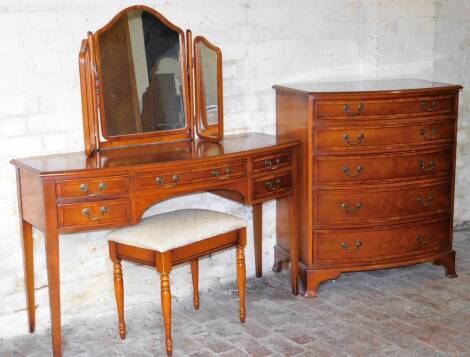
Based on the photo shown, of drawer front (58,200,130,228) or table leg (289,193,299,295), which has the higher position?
drawer front (58,200,130,228)

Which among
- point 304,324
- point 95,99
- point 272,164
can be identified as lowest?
point 304,324

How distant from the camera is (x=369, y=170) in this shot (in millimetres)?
3750

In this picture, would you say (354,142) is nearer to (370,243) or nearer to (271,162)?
(271,162)

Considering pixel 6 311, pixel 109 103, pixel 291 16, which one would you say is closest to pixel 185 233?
pixel 109 103

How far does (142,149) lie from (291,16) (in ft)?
4.15

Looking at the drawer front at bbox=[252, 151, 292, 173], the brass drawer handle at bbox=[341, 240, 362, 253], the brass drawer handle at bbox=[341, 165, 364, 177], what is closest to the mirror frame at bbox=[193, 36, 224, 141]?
the drawer front at bbox=[252, 151, 292, 173]

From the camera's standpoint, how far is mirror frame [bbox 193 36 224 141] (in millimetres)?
3646

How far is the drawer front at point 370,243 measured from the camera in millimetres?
3818

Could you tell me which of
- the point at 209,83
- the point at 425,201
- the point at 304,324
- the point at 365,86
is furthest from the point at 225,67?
the point at 304,324

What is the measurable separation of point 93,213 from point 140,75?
819 millimetres

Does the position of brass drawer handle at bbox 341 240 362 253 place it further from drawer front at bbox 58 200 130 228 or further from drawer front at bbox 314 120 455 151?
drawer front at bbox 58 200 130 228

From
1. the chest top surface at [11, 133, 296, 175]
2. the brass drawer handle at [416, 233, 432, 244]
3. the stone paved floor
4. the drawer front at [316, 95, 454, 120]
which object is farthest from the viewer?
the brass drawer handle at [416, 233, 432, 244]

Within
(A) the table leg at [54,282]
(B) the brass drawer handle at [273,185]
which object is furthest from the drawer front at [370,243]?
(A) the table leg at [54,282]

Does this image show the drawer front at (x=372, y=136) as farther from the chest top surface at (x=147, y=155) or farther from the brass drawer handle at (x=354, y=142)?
the chest top surface at (x=147, y=155)
